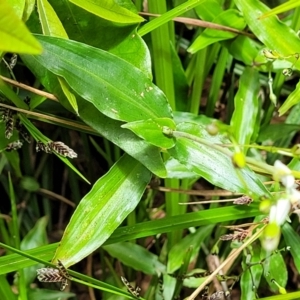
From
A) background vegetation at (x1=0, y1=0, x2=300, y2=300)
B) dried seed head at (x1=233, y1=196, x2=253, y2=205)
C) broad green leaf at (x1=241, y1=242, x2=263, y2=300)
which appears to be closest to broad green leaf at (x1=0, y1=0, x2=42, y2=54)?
background vegetation at (x1=0, y1=0, x2=300, y2=300)

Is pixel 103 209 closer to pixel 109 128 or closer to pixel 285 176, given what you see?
pixel 109 128

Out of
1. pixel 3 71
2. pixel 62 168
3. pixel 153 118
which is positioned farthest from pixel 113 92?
pixel 62 168

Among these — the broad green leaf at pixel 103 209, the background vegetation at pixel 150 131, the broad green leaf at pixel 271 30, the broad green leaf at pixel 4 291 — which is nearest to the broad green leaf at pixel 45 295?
the background vegetation at pixel 150 131

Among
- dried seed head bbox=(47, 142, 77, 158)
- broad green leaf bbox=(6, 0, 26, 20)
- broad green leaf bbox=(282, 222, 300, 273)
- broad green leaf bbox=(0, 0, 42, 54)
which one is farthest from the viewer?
broad green leaf bbox=(282, 222, 300, 273)

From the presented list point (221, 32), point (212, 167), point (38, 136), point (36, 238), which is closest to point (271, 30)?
point (221, 32)

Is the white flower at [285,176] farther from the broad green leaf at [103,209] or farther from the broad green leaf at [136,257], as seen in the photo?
the broad green leaf at [136,257]

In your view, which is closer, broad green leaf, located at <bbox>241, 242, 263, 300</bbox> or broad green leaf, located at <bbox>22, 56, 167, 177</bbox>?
broad green leaf, located at <bbox>22, 56, 167, 177</bbox>

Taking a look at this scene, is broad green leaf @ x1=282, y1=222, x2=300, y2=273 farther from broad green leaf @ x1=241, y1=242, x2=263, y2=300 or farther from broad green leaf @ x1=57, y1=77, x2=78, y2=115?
broad green leaf @ x1=57, y1=77, x2=78, y2=115
